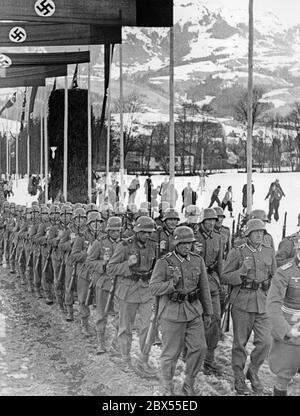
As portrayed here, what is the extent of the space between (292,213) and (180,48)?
642 centimetres

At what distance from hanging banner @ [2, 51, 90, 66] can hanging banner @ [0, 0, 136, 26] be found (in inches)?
229

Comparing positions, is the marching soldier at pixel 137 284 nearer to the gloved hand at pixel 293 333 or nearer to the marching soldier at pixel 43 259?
the gloved hand at pixel 293 333

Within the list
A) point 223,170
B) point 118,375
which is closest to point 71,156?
point 223,170

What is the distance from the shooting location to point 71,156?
32000 millimetres

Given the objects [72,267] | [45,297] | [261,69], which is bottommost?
[45,297]

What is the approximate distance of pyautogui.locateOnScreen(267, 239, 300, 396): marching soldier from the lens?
5.86 m

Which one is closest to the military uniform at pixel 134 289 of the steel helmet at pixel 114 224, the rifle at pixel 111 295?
the rifle at pixel 111 295

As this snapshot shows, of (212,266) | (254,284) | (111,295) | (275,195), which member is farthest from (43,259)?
(275,195)

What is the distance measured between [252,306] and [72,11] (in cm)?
848

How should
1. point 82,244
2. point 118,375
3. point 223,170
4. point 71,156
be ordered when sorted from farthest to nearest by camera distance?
point 223,170, point 71,156, point 82,244, point 118,375

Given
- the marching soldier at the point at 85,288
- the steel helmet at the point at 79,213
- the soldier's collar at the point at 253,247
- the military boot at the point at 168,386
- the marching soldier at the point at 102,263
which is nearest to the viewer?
the military boot at the point at 168,386

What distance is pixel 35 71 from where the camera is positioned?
79.6 ft

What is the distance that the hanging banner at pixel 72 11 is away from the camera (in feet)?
41.4
